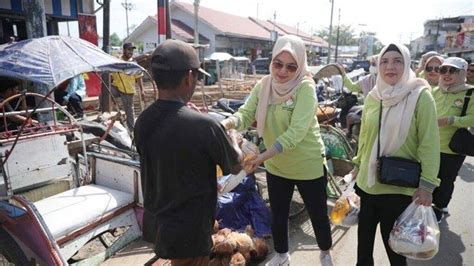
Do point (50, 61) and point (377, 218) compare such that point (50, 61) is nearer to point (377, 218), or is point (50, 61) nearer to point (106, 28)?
point (377, 218)

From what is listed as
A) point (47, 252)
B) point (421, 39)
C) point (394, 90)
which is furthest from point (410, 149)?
point (421, 39)

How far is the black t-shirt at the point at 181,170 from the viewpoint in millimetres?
1518

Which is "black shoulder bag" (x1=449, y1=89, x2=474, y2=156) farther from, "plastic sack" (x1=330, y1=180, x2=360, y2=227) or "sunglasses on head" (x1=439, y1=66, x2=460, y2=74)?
"plastic sack" (x1=330, y1=180, x2=360, y2=227)

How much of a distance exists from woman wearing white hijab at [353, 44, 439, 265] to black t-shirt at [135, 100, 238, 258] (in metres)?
1.18

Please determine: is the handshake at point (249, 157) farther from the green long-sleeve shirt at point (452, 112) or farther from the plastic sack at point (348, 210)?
the green long-sleeve shirt at point (452, 112)

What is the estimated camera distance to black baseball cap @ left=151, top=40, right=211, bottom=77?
1502mm

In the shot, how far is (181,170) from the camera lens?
1558 mm

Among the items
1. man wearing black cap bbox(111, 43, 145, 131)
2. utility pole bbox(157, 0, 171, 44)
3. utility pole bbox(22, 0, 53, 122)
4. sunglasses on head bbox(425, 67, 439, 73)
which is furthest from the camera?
utility pole bbox(157, 0, 171, 44)

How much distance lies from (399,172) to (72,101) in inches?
293

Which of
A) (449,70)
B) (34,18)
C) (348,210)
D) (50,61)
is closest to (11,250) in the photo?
(50,61)

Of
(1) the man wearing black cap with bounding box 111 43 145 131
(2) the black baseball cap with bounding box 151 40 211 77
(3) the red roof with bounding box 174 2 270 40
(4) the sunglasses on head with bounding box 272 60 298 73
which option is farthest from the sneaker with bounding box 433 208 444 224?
(3) the red roof with bounding box 174 2 270 40

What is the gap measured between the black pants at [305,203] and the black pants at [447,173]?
171 centimetres

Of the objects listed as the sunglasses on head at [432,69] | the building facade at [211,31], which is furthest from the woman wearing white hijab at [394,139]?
the building facade at [211,31]

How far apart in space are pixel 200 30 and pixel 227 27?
8.05 ft
